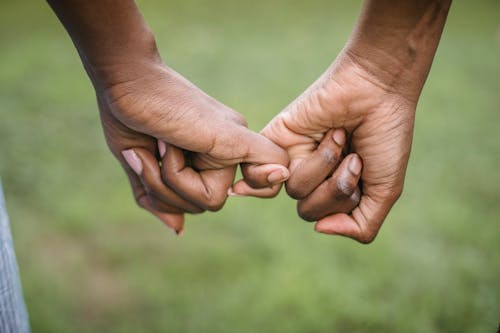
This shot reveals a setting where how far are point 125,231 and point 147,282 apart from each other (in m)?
0.57

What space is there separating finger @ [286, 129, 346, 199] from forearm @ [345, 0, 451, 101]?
32 centimetres

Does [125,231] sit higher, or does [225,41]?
[225,41]

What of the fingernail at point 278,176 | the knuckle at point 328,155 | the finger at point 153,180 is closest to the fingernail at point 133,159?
the finger at point 153,180

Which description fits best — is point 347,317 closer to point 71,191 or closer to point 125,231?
point 125,231

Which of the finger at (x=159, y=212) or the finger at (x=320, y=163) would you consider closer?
the finger at (x=320, y=163)

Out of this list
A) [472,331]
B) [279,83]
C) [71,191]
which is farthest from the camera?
[279,83]

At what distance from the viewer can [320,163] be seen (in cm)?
213

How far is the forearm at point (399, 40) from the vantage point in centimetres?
181

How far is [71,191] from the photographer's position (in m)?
3.93

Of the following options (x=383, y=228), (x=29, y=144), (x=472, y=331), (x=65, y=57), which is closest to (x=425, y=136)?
(x=383, y=228)

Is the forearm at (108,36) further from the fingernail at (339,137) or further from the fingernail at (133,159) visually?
the fingernail at (339,137)

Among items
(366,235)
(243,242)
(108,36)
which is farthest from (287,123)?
(243,242)

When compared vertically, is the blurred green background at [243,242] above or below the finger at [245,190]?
below

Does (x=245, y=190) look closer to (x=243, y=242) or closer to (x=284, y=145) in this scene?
(x=284, y=145)
